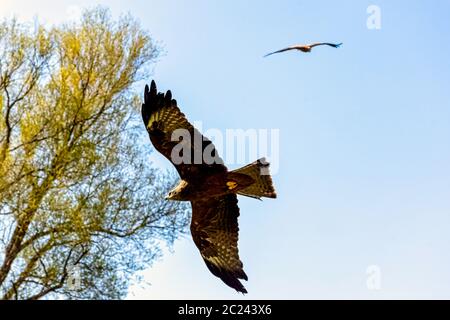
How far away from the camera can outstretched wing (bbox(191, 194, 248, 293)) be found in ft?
23.7

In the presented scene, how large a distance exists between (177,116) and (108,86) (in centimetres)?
595

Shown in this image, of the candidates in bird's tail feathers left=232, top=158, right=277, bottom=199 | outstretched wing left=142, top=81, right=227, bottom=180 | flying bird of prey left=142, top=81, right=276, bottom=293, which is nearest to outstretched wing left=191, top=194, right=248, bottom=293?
flying bird of prey left=142, top=81, right=276, bottom=293

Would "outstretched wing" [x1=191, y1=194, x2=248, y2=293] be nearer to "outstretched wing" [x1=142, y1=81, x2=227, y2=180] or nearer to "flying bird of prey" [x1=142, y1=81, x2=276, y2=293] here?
"flying bird of prey" [x1=142, y1=81, x2=276, y2=293]

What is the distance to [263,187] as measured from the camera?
6930mm

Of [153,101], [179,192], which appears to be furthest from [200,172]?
[153,101]

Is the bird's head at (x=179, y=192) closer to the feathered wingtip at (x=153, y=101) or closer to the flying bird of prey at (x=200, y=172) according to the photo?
the flying bird of prey at (x=200, y=172)

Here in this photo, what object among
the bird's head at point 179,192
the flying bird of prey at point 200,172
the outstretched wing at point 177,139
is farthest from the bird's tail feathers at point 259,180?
the bird's head at point 179,192

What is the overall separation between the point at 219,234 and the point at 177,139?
1.20 m

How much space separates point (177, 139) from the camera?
6766 mm

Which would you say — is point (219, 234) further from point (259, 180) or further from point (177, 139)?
point (177, 139)

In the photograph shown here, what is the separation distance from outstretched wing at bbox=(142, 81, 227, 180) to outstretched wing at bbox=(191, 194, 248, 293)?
0.54 meters

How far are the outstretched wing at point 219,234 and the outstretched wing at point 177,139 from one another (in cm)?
54

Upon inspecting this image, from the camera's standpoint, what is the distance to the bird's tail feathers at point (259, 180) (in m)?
6.81

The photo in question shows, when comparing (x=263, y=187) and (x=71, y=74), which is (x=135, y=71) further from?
(x=263, y=187)
